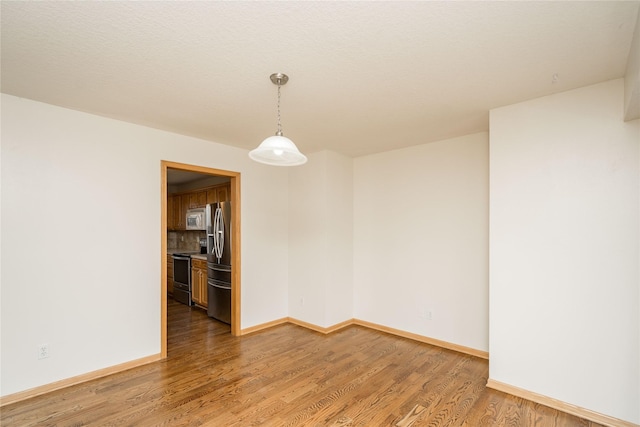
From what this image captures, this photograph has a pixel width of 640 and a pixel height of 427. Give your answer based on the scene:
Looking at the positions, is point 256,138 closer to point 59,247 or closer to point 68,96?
point 68,96

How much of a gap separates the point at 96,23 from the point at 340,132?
91.3 inches

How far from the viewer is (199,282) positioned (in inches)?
204

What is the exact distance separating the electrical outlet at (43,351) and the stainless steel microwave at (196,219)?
10.7 feet

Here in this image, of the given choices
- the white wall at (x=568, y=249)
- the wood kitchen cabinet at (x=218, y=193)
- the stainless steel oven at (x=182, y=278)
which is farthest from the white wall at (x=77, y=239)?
the white wall at (x=568, y=249)

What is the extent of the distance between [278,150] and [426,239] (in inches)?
105

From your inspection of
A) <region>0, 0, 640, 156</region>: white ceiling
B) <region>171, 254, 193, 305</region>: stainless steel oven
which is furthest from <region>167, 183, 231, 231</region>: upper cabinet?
<region>0, 0, 640, 156</region>: white ceiling

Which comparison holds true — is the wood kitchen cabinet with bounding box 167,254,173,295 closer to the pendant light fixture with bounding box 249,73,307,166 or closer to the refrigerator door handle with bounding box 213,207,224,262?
the refrigerator door handle with bounding box 213,207,224,262

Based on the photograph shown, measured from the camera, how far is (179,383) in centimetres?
273

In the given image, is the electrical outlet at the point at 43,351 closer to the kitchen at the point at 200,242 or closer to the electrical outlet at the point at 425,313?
the kitchen at the point at 200,242

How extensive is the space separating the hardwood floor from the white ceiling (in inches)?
99.5

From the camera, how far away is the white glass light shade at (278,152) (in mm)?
1854

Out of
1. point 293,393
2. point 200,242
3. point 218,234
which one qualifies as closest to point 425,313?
point 293,393

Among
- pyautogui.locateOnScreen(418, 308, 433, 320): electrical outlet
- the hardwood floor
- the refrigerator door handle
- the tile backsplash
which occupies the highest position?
the refrigerator door handle

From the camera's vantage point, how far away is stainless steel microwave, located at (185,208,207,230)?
227 inches
